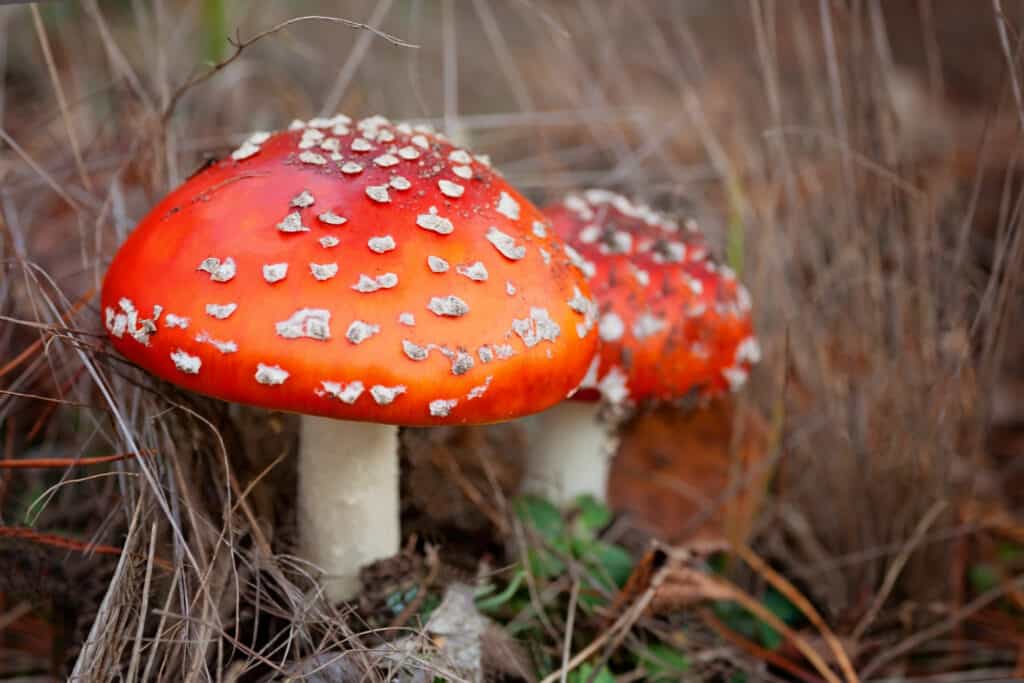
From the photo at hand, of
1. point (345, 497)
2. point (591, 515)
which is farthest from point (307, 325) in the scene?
point (591, 515)

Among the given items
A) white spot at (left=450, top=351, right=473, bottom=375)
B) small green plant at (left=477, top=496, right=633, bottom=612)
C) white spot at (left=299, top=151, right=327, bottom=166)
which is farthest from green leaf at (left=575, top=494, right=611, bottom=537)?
white spot at (left=299, top=151, right=327, bottom=166)

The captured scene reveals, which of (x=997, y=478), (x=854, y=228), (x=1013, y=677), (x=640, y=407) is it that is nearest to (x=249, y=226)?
(x=640, y=407)

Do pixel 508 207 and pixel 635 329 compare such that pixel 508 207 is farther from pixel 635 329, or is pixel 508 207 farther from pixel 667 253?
pixel 667 253

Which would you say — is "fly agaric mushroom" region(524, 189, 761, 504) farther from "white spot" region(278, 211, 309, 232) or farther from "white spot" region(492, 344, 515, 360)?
"white spot" region(278, 211, 309, 232)

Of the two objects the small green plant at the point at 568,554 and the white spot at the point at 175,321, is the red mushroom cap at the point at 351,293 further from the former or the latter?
the small green plant at the point at 568,554

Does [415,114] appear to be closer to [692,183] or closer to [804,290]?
[692,183]

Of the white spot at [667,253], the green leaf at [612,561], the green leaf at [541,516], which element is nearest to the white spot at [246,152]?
the white spot at [667,253]
